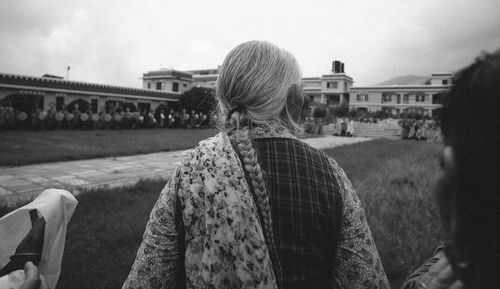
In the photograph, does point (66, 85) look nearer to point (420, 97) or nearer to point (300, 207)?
point (300, 207)

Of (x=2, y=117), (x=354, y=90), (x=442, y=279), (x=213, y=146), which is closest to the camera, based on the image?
(x=442, y=279)

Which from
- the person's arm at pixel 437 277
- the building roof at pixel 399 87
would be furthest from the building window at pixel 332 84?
the person's arm at pixel 437 277

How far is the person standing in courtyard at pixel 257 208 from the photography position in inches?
39.9

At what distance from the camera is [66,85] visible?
2422cm

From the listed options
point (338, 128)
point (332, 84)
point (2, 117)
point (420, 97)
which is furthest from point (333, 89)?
point (2, 117)

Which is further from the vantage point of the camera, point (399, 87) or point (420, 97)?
point (399, 87)

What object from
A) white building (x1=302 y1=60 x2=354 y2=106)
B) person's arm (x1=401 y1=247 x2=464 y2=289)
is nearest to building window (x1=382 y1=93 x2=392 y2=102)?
white building (x1=302 y1=60 x2=354 y2=106)

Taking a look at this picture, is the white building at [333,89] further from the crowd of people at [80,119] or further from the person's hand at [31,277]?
the person's hand at [31,277]

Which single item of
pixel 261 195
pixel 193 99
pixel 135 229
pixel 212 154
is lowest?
pixel 135 229

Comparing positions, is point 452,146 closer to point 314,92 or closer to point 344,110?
point 344,110

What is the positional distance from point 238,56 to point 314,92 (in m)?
57.3

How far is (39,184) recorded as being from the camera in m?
5.45

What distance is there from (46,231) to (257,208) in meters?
0.72

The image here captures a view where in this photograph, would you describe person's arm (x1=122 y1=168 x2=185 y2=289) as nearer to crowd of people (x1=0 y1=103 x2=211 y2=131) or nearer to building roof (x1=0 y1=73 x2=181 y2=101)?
crowd of people (x1=0 y1=103 x2=211 y2=131)
